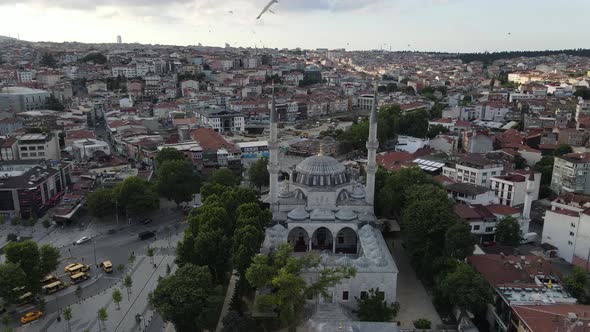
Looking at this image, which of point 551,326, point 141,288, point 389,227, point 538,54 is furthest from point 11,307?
point 538,54

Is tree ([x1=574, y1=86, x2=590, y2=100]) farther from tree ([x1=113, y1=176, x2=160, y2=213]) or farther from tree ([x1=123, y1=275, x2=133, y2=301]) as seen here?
tree ([x1=123, y1=275, x2=133, y2=301])

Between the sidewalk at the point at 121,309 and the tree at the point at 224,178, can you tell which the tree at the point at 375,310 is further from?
the tree at the point at 224,178

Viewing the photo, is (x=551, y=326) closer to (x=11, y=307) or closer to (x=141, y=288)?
(x=141, y=288)

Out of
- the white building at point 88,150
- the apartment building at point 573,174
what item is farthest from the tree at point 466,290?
the white building at point 88,150

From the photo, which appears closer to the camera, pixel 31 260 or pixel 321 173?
pixel 31 260

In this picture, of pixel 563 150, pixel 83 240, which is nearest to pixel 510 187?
pixel 563 150

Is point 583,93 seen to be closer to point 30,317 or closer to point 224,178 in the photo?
point 224,178
